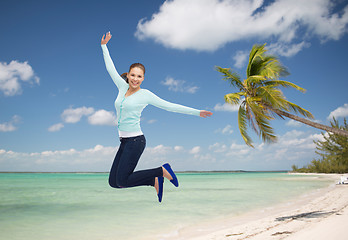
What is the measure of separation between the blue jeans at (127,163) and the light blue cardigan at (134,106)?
0.12 m

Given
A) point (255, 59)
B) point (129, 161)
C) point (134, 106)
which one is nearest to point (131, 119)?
point (134, 106)

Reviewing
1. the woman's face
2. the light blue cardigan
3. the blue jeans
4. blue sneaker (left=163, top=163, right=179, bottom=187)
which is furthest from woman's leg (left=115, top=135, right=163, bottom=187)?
the woman's face

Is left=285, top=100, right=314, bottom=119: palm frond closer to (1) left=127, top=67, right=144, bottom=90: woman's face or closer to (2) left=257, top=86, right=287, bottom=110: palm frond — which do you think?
(2) left=257, top=86, right=287, bottom=110: palm frond

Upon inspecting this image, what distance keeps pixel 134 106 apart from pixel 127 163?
497 millimetres

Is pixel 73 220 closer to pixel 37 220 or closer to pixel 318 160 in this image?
pixel 37 220

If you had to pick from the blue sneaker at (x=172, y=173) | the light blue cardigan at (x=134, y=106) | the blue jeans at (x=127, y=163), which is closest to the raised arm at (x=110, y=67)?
the light blue cardigan at (x=134, y=106)

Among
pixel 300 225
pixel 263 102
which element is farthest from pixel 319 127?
pixel 300 225

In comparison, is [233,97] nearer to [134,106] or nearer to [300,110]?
[300,110]

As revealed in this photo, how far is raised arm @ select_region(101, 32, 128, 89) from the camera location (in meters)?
2.54

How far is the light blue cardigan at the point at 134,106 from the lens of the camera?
2340 millimetres

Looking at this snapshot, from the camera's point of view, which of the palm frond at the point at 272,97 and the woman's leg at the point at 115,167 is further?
the palm frond at the point at 272,97

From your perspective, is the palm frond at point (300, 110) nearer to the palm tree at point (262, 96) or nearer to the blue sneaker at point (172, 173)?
the palm tree at point (262, 96)

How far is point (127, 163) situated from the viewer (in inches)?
93.5

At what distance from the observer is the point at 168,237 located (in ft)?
26.9
